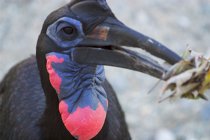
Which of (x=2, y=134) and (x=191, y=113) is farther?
(x=191, y=113)

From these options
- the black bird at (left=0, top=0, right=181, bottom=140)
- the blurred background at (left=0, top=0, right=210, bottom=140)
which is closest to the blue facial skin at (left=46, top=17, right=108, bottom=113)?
the black bird at (left=0, top=0, right=181, bottom=140)

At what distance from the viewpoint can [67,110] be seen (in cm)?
282

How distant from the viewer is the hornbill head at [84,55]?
2600 mm

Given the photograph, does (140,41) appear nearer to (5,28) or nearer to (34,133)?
(34,133)

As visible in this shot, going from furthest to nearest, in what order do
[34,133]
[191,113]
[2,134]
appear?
[191,113]
[2,134]
[34,133]

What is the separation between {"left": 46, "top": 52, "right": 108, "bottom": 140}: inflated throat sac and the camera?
2.79 meters

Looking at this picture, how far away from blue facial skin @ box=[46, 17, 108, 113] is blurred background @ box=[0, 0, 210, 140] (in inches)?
69.7

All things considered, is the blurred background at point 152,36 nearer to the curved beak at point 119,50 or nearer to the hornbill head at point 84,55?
the hornbill head at point 84,55

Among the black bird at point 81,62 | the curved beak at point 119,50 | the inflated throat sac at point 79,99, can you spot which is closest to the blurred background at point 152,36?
the black bird at point 81,62

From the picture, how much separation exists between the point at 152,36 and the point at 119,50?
2582 millimetres

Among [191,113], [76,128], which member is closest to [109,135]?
[76,128]

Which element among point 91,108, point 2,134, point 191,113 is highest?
point 91,108

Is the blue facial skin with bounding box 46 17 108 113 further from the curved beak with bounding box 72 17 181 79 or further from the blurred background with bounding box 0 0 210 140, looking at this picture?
the blurred background with bounding box 0 0 210 140

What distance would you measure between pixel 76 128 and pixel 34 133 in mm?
312
